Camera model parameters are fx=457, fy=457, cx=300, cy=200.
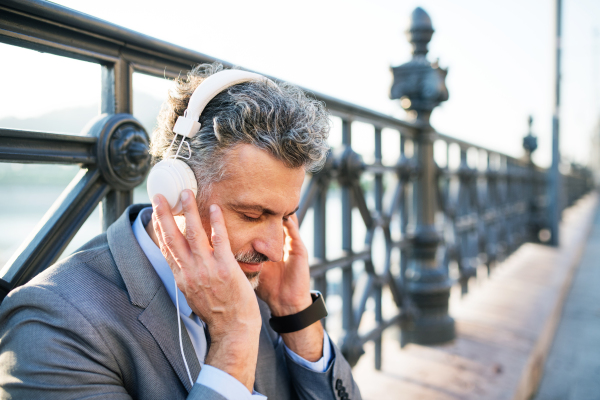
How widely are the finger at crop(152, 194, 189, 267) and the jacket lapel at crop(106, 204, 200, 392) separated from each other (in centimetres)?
12

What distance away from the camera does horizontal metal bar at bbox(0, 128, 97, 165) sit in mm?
1208

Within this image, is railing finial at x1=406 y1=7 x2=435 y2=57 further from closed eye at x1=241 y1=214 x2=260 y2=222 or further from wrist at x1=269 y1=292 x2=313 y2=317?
closed eye at x1=241 y1=214 x2=260 y2=222

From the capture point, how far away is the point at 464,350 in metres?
3.64

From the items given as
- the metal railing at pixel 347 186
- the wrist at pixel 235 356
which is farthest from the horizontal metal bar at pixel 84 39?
the wrist at pixel 235 356

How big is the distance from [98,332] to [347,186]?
73.7 inches

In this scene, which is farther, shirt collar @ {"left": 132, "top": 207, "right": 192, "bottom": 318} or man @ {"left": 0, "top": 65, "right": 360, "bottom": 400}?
shirt collar @ {"left": 132, "top": 207, "right": 192, "bottom": 318}

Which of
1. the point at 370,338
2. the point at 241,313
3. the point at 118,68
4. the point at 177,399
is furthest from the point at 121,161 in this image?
the point at 370,338

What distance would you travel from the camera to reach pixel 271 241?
57.5 inches

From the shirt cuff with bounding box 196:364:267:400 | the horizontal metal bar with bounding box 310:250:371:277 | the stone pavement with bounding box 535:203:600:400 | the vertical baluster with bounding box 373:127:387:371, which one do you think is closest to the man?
the shirt cuff with bounding box 196:364:267:400

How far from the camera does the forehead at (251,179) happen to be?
1381 millimetres

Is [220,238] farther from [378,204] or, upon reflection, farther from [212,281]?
[378,204]

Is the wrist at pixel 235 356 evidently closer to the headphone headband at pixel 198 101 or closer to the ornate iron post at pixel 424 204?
the headphone headband at pixel 198 101

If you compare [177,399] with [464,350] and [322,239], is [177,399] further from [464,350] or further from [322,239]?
[464,350]

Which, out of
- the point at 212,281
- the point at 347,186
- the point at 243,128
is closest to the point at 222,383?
the point at 212,281
